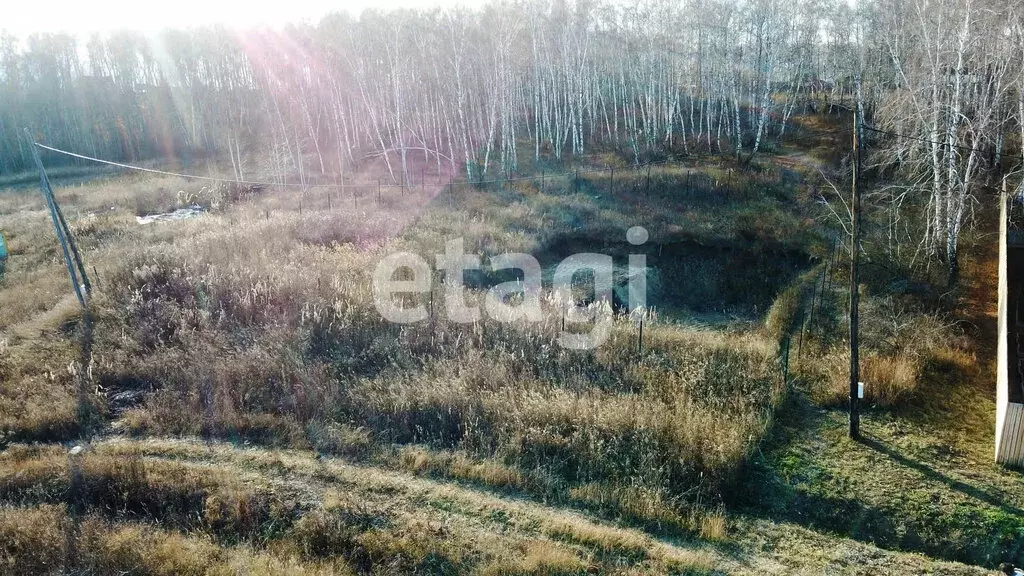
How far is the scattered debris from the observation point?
77.4 ft

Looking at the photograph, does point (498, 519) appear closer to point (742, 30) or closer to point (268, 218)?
point (268, 218)

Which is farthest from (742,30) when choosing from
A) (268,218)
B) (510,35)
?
(268,218)

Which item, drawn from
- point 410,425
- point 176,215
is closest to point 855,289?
point 410,425

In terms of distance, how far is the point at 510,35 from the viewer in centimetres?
2780

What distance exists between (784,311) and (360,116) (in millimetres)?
30764

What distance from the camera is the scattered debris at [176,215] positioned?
23578 mm

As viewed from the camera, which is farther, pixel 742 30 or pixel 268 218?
pixel 742 30

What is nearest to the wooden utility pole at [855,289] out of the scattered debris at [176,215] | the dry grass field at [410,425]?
the dry grass field at [410,425]

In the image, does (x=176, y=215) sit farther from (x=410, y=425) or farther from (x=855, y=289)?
(x=855, y=289)

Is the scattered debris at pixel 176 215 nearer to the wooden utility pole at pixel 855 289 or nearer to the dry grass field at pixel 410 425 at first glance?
the dry grass field at pixel 410 425

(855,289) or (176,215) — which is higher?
(176,215)

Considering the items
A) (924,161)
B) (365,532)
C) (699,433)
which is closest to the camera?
(365,532)

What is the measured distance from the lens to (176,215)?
80.9 feet

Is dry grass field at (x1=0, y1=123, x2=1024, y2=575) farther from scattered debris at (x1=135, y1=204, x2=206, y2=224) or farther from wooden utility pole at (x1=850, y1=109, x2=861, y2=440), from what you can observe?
scattered debris at (x1=135, y1=204, x2=206, y2=224)
